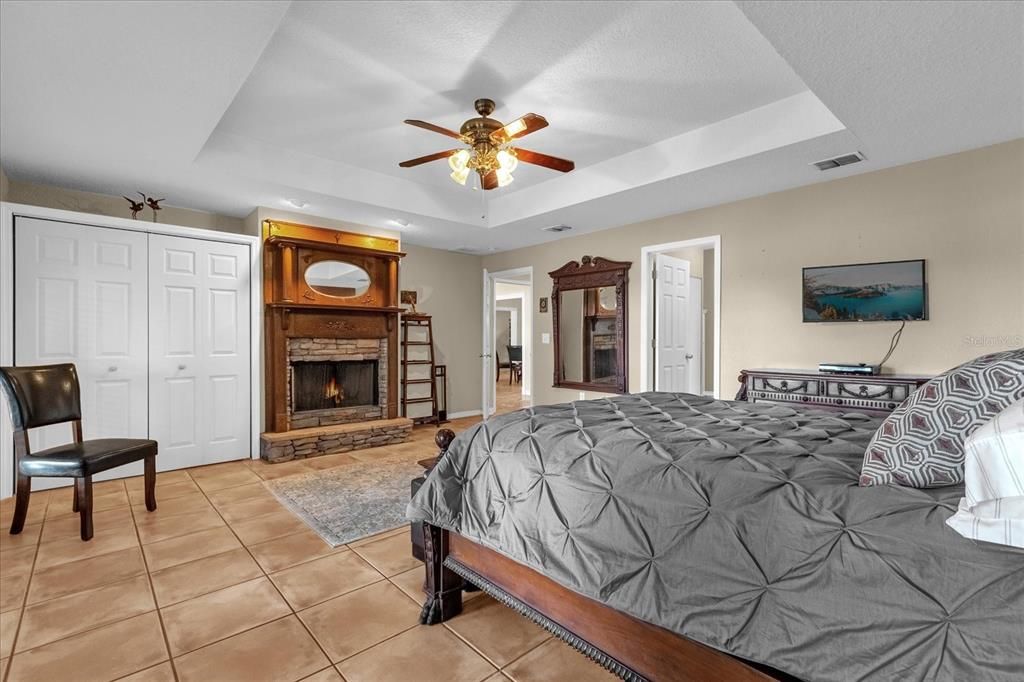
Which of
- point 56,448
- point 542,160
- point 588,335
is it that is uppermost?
point 542,160

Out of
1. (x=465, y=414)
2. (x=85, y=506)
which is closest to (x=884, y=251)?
(x=465, y=414)

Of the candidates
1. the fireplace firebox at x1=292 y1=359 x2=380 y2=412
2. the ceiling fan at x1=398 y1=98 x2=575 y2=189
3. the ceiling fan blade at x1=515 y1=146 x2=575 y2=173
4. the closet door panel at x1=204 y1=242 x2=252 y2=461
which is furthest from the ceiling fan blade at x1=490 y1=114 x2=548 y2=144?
the fireplace firebox at x1=292 y1=359 x2=380 y2=412

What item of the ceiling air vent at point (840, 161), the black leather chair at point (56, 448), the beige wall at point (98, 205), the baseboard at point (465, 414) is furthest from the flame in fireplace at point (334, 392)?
the ceiling air vent at point (840, 161)

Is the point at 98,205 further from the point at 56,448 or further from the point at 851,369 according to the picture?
the point at 851,369

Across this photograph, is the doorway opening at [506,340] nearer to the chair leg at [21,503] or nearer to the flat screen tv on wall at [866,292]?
the flat screen tv on wall at [866,292]

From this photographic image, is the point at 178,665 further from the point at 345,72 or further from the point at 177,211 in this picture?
the point at 177,211

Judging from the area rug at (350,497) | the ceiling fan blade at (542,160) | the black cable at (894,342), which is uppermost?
the ceiling fan blade at (542,160)

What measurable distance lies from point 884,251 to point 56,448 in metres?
5.91

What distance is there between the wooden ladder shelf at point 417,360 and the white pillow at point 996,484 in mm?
5740

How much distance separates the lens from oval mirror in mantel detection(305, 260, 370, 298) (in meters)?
5.14

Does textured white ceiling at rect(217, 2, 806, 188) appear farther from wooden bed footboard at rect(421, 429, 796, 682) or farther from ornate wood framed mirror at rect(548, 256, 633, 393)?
wooden bed footboard at rect(421, 429, 796, 682)

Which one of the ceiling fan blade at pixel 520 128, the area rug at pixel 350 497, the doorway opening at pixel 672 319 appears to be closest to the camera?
the ceiling fan blade at pixel 520 128

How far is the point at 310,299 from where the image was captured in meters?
5.06

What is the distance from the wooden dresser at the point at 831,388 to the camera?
Result: 3.34 metres
